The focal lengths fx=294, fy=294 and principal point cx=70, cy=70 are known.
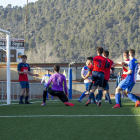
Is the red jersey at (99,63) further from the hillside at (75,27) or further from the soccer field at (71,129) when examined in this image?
the hillside at (75,27)

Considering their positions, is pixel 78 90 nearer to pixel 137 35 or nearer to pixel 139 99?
pixel 139 99

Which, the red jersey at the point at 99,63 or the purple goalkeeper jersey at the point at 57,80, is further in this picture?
the purple goalkeeper jersey at the point at 57,80

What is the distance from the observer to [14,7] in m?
132

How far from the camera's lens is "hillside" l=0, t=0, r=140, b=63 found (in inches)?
3622

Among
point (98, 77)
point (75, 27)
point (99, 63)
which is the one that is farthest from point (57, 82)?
point (75, 27)

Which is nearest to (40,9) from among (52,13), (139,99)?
(52,13)

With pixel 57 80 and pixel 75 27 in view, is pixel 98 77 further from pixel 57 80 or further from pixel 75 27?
pixel 75 27

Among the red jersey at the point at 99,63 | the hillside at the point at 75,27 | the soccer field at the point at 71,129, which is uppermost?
the hillside at the point at 75,27

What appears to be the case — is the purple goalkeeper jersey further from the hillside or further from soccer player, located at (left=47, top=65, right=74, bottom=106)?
the hillside

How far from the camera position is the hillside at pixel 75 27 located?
92.0m

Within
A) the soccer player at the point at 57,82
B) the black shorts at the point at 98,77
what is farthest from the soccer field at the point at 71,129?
the soccer player at the point at 57,82

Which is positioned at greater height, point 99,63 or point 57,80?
point 99,63

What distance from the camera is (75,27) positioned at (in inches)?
4205

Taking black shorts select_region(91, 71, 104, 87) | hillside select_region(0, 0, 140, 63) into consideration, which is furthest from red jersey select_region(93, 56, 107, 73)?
hillside select_region(0, 0, 140, 63)
